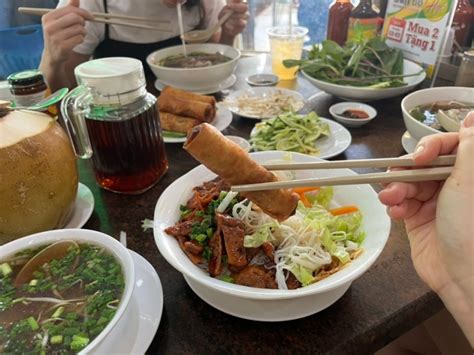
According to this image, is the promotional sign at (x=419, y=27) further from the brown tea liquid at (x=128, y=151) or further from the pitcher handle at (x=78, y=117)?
the pitcher handle at (x=78, y=117)

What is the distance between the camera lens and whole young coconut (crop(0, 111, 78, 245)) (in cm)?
93

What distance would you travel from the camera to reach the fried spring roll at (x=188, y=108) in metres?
1.60

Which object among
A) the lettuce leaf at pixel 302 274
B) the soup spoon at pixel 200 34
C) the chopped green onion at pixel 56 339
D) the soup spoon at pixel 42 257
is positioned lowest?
the lettuce leaf at pixel 302 274

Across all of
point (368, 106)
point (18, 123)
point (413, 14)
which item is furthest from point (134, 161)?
point (413, 14)

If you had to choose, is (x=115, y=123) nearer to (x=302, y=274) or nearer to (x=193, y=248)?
(x=193, y=248)

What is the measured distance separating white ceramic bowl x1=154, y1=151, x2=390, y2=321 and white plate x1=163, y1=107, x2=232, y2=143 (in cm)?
54

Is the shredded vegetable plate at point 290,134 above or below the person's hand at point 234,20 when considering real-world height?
below

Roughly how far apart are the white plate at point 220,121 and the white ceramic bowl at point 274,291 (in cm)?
54

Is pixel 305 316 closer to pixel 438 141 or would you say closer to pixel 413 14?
pixel 438 141

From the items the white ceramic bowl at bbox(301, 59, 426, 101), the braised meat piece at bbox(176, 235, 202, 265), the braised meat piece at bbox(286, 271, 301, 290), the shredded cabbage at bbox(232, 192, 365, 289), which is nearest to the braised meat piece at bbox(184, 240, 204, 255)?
the braised meat piece at bbox(176, 235, 202, 265)

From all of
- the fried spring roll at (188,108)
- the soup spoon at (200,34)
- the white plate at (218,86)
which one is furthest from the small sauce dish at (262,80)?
the fried spring roll at (188,108)

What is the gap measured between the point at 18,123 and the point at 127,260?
502 mm

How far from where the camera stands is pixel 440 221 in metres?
0.77

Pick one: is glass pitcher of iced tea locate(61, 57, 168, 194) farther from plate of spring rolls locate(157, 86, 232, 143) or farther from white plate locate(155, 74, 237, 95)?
white plate locate(155, 74, 237, 95)
